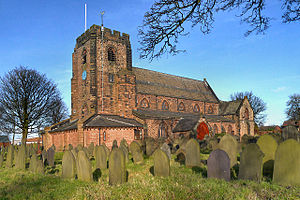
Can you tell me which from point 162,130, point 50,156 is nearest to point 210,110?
point 162,130

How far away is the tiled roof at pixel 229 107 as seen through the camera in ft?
132

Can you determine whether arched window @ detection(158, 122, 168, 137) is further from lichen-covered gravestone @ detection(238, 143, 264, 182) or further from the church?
lichen-covered gravestone @ detection(238, 143, 264, 182)

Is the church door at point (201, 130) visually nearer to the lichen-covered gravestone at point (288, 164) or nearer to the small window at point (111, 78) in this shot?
the small window at point (111, 78)

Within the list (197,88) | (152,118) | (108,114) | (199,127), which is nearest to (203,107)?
(197,88)

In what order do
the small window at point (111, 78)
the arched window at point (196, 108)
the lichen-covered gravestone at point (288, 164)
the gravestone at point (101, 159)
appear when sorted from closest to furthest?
the lichen-covered gravestone at point (288, 164) < the gravestone at point (101, 159) < the small window at point (111, 78) < the arched window at point (196, 108)

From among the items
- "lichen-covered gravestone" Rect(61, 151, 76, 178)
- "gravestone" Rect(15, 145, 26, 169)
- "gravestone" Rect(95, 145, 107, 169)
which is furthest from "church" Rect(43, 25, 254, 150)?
"lichen-covered gravestone" Rect(61, 151, 76, 178)

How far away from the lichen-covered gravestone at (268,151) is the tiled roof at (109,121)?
1688 centimetres

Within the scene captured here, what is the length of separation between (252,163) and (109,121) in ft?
61.9

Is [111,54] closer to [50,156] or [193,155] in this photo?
[50,156]

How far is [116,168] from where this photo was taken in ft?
24.8

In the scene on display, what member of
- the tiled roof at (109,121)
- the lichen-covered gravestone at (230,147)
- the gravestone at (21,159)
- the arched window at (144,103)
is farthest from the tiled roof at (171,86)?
the lichen-covered gravestone at (230,147)

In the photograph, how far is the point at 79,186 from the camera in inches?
286

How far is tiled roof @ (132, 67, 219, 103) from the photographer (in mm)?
33019

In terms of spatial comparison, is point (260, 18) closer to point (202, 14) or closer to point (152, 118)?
point (202, 14)
